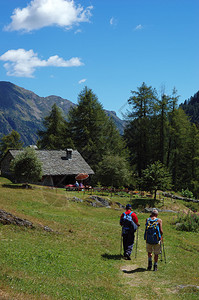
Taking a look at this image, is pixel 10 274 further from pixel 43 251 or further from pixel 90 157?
pixel 90 157

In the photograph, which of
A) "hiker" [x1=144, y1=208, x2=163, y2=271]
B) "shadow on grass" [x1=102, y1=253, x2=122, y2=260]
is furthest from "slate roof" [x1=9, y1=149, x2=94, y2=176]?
"hiker" [x1=144, y1=208, x2=163, y2=271]

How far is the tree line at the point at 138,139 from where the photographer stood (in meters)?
49.1

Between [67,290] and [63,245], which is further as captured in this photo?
[63,245]

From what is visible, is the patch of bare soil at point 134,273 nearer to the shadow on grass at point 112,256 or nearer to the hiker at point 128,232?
the hiker at point 128,232

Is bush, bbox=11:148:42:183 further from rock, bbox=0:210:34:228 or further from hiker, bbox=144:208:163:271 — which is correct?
hiker, bbox=144:208:163:271

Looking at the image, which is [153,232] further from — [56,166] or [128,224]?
[56,166]

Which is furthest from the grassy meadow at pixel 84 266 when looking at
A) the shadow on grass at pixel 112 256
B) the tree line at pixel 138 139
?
the tree line at pixel 138 139

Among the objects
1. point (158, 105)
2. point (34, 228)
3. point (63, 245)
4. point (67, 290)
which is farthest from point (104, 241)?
point (158, 105)

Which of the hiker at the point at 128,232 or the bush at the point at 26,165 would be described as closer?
the hiker at the point at 128,232

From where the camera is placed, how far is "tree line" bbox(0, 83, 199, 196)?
161ft

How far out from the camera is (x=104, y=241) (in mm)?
13938

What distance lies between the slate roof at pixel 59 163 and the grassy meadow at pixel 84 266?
2660cm

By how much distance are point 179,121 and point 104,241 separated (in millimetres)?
41676

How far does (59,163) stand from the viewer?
1788 inches
